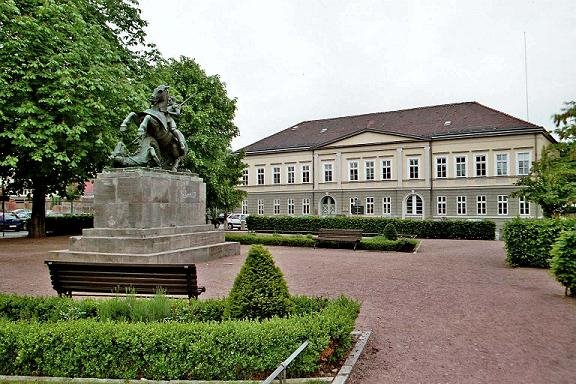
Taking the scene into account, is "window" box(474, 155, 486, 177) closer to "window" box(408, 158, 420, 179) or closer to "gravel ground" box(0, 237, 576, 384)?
"window" box(408, 158, 420, 179)

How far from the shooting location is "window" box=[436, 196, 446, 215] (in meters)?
47.0

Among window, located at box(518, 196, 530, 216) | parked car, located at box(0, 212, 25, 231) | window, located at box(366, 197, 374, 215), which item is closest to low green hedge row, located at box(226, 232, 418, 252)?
window, located at box(518, 196, 530, 216)

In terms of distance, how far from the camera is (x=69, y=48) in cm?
1867

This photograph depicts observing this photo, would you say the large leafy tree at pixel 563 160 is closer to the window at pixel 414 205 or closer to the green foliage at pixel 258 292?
the green foliage at pixel 258 292

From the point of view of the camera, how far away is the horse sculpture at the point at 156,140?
46.1ft

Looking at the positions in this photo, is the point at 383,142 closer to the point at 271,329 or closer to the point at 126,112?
the point at 126,112

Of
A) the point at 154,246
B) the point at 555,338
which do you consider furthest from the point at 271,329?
the point at 154,246

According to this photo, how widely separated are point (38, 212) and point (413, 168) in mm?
35503

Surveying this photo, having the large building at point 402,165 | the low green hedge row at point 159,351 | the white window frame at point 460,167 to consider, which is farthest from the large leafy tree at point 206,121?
the white window frame at point 460,167

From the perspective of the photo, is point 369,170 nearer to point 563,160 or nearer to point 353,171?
point 353,171

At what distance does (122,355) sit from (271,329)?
1.64 meters

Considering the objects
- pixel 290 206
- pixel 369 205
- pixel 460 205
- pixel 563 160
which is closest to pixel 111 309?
pixel 563 160

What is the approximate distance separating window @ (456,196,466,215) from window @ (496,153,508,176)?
13.2 ft

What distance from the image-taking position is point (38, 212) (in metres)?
26.0
